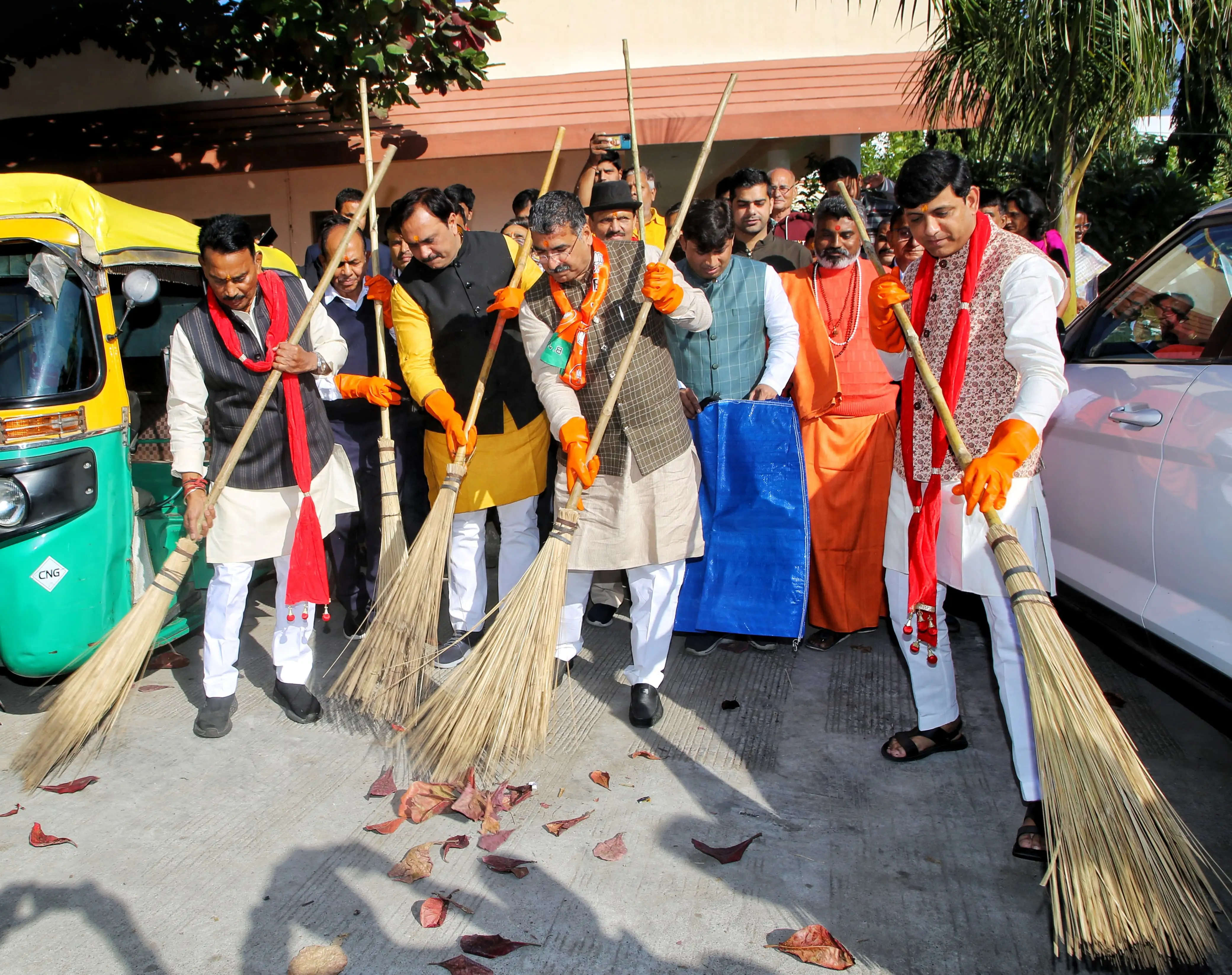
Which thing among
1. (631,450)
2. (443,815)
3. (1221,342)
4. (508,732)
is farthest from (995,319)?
(443,815)

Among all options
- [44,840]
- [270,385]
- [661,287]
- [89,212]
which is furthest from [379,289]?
[44,840]

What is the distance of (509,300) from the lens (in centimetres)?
393

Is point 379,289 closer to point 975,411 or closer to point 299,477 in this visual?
point 299,477

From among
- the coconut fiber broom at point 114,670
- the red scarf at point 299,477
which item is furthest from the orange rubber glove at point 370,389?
the coconut fiber broom at point 114,670

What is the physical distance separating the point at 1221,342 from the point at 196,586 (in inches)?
171

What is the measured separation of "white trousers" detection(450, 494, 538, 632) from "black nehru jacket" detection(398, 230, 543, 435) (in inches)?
15.4

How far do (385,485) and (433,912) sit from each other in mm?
2140

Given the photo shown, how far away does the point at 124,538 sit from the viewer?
3912mm

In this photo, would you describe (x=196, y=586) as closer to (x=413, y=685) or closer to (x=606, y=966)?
(x=413, y=685)

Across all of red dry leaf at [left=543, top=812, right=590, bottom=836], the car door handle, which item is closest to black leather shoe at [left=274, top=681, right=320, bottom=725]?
red dry leaf at [left=543, top=812, right=590, bottom=836]

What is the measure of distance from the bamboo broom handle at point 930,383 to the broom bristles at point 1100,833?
320 mm

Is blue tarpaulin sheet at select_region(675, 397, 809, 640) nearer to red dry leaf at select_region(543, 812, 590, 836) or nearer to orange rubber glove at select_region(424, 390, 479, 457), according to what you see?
orange rubber glove at select_region(424, 390, 479, 457)

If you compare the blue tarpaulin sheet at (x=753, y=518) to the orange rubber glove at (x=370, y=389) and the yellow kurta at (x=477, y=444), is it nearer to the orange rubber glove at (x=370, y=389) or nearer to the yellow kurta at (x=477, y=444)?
the yellow kurta at (x=477, y=444)

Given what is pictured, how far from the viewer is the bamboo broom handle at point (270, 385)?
3.57 metres
